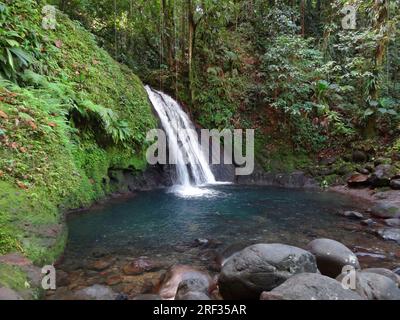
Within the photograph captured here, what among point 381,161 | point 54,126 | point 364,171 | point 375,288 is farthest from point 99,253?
point 381,161

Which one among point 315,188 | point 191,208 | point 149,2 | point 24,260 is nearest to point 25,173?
point 24,260

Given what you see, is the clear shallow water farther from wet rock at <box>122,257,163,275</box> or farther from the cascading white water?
the cascading white water

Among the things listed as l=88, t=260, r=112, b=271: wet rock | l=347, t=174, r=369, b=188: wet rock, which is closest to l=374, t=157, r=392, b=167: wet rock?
l=347, t=174, r=369, b=188: wet rock

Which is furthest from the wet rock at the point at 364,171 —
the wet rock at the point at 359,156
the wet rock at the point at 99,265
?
the wet rock at the point at 99,265

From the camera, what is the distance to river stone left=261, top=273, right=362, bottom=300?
308 cm

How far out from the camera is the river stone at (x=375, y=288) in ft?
11.5

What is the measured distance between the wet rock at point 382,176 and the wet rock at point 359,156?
1.38 metres

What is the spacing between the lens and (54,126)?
6387 millimetres

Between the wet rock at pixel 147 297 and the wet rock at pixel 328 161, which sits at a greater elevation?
the wet rock at pixel 328 161

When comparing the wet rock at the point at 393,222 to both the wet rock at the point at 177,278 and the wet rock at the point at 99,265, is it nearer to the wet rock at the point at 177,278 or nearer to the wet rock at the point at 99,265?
the wet rock at the point at 177,278

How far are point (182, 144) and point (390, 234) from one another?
7205 millimetres

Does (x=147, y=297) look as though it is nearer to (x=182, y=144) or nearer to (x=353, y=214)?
(x=353, y=214)

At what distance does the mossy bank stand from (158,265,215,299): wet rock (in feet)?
5.36

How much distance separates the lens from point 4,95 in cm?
604
